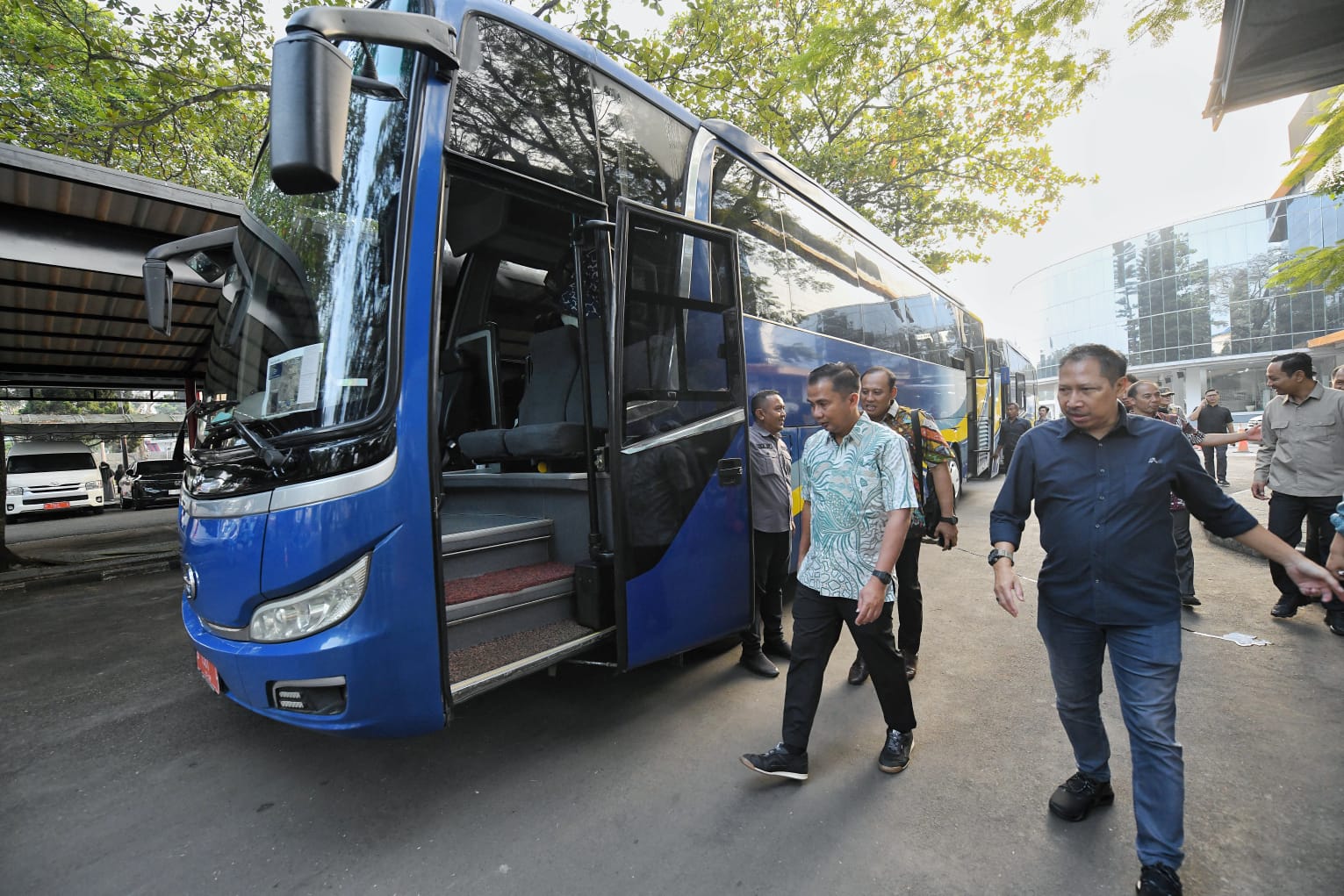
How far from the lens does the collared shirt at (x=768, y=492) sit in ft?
13.1

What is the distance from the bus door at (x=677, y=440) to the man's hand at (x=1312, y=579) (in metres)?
2.36

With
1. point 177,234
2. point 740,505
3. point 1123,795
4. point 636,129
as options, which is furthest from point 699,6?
point 1123,795

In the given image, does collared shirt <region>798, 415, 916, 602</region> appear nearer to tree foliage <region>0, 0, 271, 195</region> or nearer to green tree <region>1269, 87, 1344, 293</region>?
green tree <region>1269, 87, 1344, 293</region>

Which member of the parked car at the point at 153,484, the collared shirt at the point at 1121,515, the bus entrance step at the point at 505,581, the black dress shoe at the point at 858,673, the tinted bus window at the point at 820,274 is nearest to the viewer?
the collared shirt at the point at 1121,515

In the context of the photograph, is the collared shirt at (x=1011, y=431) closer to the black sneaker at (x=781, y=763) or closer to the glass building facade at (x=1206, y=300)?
the black sneaker at (x=781, y=763)

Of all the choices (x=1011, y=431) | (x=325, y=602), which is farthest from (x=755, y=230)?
(x=1011, y=431)

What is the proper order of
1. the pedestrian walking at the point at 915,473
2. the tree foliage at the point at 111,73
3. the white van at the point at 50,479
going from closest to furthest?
the pedestrian walking at the point at 915,473, the tree foliage at the point at 111,73, the white van at the point at 50,479

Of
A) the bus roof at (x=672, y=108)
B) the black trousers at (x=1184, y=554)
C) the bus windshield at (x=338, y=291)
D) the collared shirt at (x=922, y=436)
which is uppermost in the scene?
the bus roof at (x=672, y=108)

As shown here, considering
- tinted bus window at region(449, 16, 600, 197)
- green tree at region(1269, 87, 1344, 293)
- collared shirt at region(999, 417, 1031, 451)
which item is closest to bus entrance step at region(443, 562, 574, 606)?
tinted bus window at region(449, 16, 600, 197)

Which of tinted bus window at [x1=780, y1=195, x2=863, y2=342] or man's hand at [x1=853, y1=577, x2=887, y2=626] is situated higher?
tinted bus window at [x1=780, y1=195, x2=863, y2=342]

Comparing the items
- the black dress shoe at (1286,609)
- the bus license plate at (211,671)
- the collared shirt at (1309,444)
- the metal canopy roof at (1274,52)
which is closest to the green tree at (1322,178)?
the metal canopy roof at (1274,52)

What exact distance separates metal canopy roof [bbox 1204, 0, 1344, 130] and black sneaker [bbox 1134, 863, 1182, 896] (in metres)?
4.64

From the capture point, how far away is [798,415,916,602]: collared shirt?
2.64 metres

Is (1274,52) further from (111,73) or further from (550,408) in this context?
(111,73)
